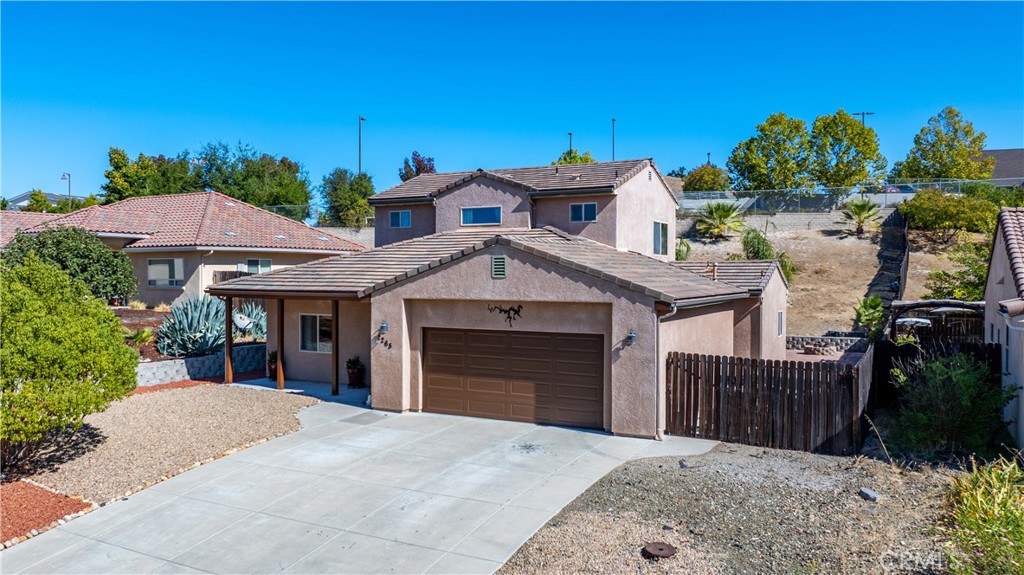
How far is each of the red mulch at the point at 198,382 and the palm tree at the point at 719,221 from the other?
94.8 feet

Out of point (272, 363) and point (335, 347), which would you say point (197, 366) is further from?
point (335, 347)

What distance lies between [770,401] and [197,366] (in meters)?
15.7

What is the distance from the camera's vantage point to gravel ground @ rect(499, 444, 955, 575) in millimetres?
7129

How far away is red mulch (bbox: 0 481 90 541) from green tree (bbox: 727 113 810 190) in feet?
165

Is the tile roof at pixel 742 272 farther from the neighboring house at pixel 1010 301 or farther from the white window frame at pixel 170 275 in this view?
the white window frame at pixel 170 275


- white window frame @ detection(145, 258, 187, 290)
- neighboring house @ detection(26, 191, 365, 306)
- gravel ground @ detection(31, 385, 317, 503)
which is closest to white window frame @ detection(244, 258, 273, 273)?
neighboring house @ detection(26, 191, 365, 306)

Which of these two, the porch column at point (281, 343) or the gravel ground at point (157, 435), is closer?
the gravel ground at point (157, 435)

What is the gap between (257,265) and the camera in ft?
104

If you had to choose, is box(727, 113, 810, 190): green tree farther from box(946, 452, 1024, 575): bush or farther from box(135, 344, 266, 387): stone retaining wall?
box(946, 452, 1024, 575): bush

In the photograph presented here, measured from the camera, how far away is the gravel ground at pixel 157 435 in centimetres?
1059

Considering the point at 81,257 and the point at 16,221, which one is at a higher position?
the point at 16,221

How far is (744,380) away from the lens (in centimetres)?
1235

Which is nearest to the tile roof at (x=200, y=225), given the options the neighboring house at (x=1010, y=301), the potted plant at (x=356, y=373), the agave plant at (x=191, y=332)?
the agave plant at (x=191, y=332)

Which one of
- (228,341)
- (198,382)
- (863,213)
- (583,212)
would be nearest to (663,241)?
(583,212)
